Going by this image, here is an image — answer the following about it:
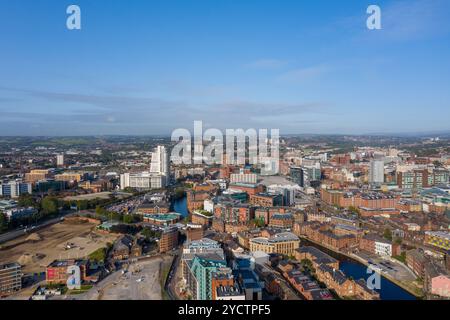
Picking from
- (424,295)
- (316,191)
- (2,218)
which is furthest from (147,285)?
(316,191)

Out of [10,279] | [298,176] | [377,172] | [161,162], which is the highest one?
[161,162]

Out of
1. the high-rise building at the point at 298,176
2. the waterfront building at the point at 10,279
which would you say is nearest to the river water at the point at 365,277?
the waterfront building at the point at 10,279

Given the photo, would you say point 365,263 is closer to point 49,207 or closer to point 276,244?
point 276,244

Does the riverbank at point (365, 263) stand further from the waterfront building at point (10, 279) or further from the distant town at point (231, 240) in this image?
the waterfront building at point (10, 279)

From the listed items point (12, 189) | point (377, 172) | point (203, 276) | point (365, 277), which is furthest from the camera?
point (377, 172)

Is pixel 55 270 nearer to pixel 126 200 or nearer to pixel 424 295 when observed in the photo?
pixel 424 295

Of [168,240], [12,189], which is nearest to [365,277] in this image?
[168,240]

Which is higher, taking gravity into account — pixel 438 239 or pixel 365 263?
pixel 438 239
